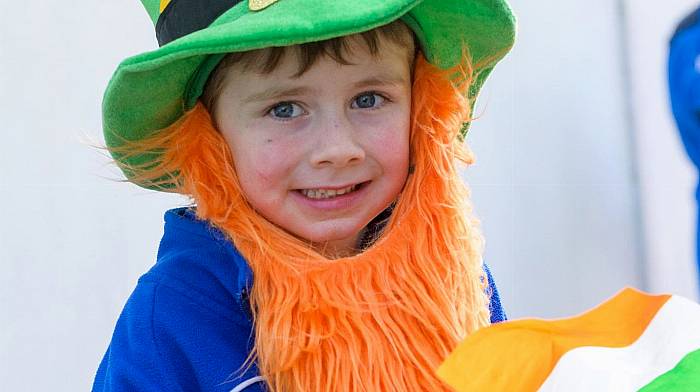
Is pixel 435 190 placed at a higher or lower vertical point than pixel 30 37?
lower

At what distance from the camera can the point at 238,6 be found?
2.27 ft

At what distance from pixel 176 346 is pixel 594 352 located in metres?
0.38

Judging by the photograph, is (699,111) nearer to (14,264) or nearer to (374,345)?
(374,345)

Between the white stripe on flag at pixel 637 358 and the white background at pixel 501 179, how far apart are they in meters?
0.73

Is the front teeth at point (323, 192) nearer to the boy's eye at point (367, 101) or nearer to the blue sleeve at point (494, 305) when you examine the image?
the boy's eye at point (367, 101)

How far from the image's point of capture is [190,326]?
2.40ft

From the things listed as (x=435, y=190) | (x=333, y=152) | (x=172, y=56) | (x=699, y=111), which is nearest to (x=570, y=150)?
(x=435, y=190)

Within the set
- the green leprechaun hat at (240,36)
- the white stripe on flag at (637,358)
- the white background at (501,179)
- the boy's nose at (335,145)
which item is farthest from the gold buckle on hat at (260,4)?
the white background at (501,179)

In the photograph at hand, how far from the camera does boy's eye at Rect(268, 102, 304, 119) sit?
2.45 ft

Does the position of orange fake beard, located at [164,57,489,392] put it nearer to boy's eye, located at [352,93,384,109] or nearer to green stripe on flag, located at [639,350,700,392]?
boy's eye, located at [352,93,384,109]

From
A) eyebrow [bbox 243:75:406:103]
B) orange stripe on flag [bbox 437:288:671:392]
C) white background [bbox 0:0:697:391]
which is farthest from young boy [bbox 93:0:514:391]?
white background [bbox 0:0:697:391]

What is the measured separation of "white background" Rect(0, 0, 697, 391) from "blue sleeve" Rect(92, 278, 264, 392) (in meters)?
0.42

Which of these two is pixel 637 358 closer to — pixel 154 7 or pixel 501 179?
pixel 154 7

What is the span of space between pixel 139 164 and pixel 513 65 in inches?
35.7
